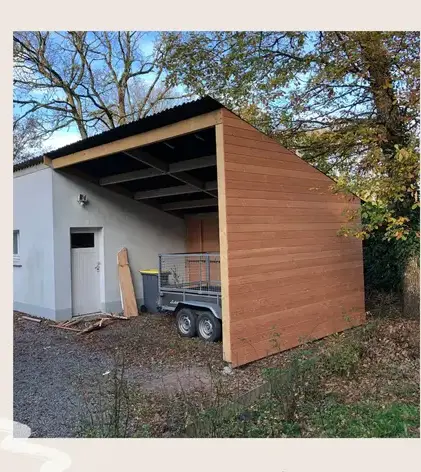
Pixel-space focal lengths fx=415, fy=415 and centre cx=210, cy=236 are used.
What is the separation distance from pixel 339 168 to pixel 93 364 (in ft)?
21.3

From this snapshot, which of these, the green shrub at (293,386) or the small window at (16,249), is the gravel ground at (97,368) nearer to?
the green shrub at (293,386)

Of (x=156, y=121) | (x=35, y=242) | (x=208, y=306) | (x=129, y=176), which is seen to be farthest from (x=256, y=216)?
(x=35, y=242)

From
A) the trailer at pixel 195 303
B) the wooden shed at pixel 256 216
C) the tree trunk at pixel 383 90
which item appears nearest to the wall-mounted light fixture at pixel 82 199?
the wooden shed at pixel 256 216

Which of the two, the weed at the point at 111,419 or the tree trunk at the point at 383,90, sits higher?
the tree trunk at the point at 383,90

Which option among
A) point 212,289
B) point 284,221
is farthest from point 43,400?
point 284,221

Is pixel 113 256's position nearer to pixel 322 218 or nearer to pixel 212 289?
pixel 212 289


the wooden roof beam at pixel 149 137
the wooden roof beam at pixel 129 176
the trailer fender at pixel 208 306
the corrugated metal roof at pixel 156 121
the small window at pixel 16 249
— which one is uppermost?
the corrugated metal roof at pixel 156 121

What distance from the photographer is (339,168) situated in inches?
364

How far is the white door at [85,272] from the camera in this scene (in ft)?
31.1

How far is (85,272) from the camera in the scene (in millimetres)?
9664

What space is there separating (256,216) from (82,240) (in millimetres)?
5103

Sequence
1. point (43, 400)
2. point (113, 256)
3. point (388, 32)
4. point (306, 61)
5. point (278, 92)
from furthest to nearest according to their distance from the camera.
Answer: point (113, 256)
point (278, 92)
point (306, 61)
point (388, 32)
point (43, 400)

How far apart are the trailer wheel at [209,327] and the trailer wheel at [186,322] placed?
0.09 m

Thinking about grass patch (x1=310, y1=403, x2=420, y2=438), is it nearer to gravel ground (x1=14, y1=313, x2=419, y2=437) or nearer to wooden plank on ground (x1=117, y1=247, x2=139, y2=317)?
gravel ground (x1=14, y1=313, x2=419, y2=437)
